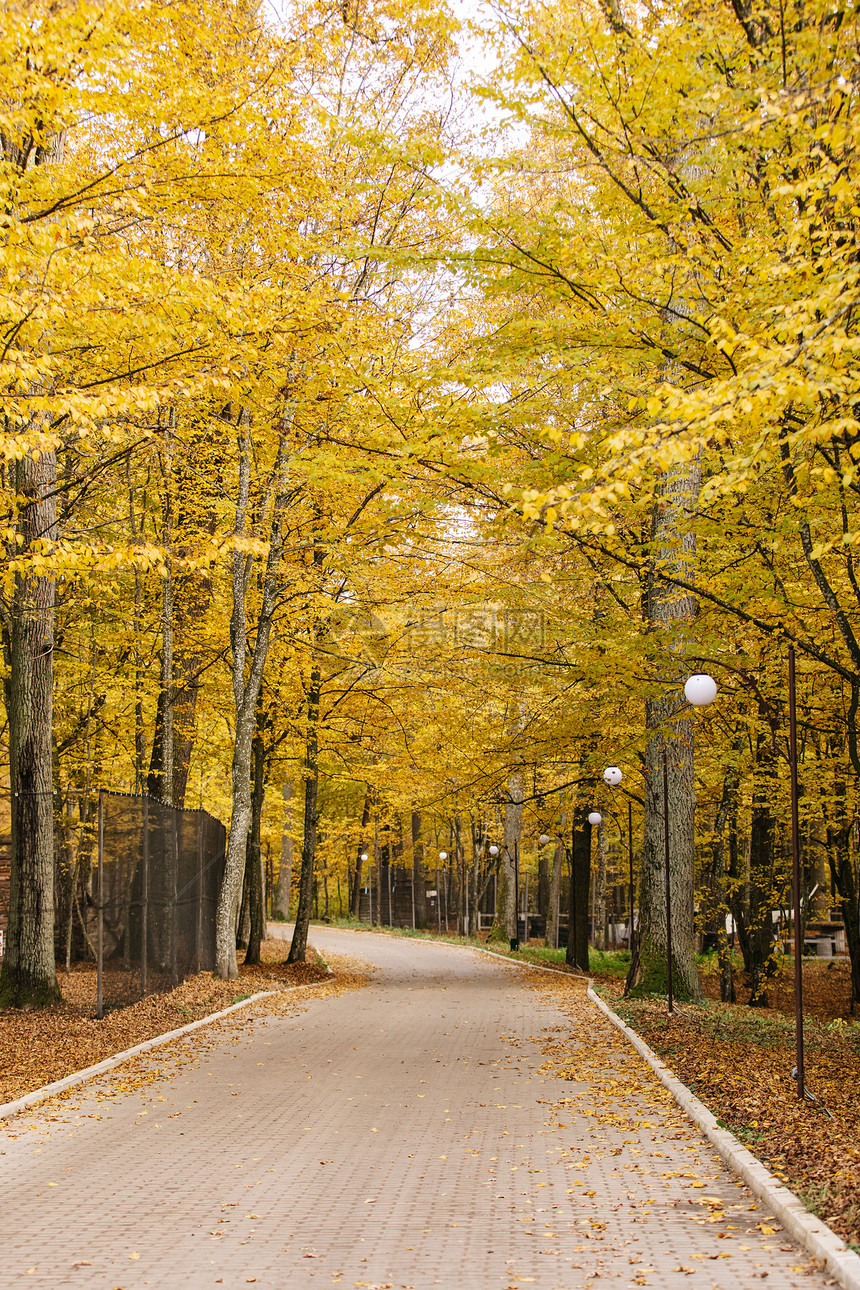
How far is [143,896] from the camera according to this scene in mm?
12484

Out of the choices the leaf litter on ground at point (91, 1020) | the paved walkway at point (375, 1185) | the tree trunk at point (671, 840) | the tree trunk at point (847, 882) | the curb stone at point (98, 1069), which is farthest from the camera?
the tree trunk at point (847, 882)

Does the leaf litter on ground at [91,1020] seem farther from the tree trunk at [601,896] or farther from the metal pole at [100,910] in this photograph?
the tree trunk at [601,896]

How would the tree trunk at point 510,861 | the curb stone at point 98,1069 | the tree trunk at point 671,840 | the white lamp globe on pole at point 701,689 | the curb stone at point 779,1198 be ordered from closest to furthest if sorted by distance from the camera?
the curb stone at point 779,1198
the curb stone at point 98,1069
the white lamp globe on pole at point 701,689
the tree trunk at point 671,840
the tree trunk at point 510,861

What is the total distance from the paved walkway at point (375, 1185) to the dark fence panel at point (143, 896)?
213cm

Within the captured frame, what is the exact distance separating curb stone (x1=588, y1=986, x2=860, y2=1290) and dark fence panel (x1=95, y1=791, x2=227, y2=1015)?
6.58 metres

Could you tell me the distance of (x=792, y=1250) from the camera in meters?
4.71

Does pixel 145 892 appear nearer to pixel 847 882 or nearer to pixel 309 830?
pixel 309 830

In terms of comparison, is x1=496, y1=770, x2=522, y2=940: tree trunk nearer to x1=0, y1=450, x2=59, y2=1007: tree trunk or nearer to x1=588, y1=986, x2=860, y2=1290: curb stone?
x1=0, y1=450, x2=59, y2=1007: tree trunk

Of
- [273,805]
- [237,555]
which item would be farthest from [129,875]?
[273,805]

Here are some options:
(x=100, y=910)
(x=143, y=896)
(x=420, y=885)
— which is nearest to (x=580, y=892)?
(x=143, y=896)

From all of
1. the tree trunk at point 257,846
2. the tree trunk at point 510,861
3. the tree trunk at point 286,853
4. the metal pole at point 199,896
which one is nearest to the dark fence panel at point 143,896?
the metal pole at point 199,896

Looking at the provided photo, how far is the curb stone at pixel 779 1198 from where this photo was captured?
169 inches

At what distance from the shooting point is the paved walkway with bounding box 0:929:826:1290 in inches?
184

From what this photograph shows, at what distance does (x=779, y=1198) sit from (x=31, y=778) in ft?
31.5
